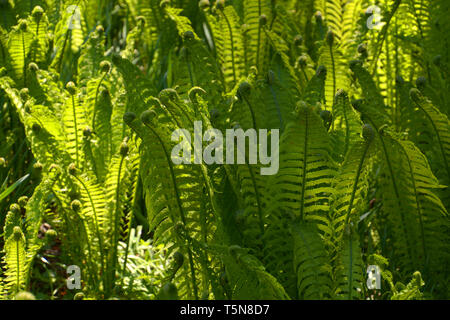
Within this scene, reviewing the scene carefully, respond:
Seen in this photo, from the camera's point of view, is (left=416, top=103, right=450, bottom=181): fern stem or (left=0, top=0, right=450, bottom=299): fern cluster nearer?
(left=0, top=0, right=450, bottom=299): fern cluster

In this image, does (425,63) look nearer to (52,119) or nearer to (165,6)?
(165,6)

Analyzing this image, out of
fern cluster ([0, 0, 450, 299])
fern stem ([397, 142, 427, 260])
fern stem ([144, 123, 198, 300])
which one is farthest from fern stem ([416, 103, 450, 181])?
fern stem ([144, 123, 198, 300])

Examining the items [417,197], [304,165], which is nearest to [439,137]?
[417,197]

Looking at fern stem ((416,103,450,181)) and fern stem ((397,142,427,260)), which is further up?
fern stem ((416,103,450,181))

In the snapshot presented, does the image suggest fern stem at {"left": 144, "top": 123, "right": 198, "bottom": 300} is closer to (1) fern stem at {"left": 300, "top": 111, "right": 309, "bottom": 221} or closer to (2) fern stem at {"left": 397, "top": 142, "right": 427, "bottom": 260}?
(1) fern stem at {"left": 300, "top": 111, "right": 309, "bottom": 221}

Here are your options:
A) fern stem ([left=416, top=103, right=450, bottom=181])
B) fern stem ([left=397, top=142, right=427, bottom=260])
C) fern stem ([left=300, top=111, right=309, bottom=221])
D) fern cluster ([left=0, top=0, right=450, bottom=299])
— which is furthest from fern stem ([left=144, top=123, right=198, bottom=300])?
fern stem ([left=416, top=103, right=450, bottom=181])

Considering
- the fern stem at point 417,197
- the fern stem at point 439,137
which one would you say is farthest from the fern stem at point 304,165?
the fern stem at point 439,137

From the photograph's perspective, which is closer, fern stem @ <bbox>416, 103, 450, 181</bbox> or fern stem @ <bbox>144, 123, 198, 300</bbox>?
fern stem @ <bbox>144, 123, 198, 300</bbox>

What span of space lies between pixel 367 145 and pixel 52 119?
99 centimetres

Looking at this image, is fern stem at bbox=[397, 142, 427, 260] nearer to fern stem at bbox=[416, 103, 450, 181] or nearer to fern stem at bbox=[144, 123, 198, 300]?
fern stem at bbox=[416, 103, 450, 181]

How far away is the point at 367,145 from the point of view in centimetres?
135

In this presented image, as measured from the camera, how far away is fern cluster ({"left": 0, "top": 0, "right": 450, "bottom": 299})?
→ 4.60ft

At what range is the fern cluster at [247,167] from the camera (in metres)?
1.40

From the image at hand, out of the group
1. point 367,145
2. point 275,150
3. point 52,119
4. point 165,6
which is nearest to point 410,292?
point 367,145
